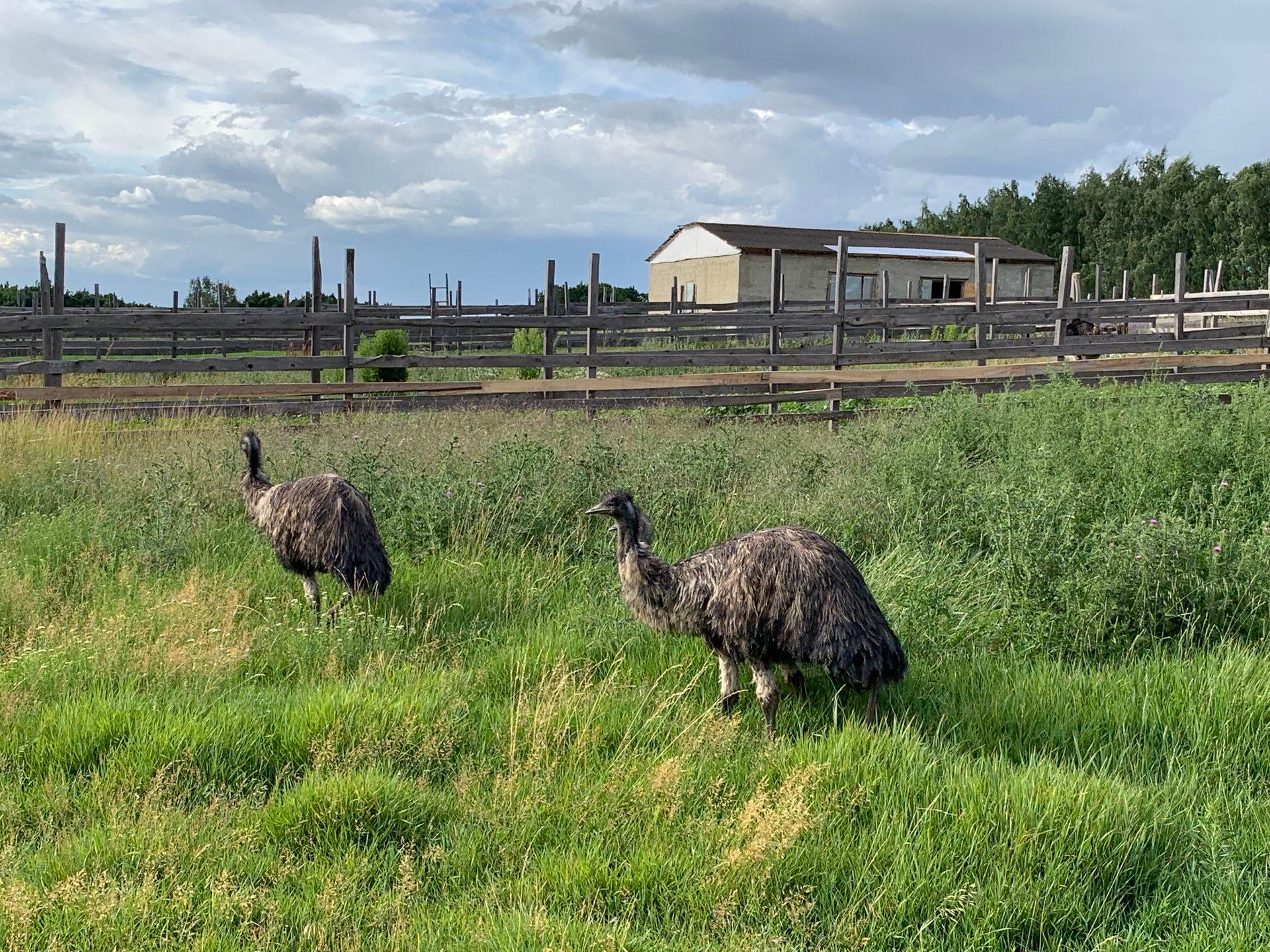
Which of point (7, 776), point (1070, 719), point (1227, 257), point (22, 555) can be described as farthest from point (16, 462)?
point (1227, 257)

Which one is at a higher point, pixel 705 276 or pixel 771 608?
pixel 705 276

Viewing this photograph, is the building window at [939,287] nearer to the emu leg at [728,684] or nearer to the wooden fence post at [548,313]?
the wooden fence post at [548,313]

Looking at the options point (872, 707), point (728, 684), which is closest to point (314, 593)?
point (728, 684)

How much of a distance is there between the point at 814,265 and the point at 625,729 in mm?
32676

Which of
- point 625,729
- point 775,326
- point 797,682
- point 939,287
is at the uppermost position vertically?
point 939,287

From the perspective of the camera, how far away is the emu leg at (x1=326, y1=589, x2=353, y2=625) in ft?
17.5

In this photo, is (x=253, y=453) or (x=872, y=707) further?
(x=253, y=453)

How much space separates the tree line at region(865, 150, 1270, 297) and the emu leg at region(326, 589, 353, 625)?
143 ft

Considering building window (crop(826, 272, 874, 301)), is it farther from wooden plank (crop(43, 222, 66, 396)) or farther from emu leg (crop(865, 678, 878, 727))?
emu leg (crop(865, 678, 878, 727))

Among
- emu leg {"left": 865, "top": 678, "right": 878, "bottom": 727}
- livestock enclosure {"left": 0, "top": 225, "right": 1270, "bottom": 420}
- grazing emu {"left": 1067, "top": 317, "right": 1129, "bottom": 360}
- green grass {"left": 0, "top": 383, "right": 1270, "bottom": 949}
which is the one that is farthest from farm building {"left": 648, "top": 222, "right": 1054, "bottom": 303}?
emu leg {"left": 865, "top": 678, "right": 878, "bottom": 727}

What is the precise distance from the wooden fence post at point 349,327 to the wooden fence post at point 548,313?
2.38m

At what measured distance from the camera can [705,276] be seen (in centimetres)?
3641

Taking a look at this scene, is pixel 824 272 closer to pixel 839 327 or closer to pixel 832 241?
pixel 832 241

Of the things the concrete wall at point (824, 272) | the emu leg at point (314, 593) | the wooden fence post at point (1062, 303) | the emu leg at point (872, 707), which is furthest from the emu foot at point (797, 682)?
the concrete wall at point (824, 272)
